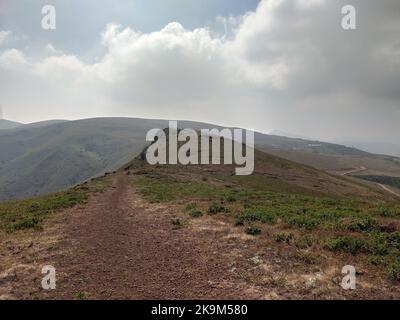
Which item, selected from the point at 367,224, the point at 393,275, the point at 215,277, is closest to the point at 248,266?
the point at 215,277

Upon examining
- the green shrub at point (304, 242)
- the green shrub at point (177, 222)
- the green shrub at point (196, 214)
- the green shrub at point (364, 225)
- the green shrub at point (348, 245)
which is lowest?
the green shrub at point (177, 222)

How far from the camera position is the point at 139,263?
1416 cm

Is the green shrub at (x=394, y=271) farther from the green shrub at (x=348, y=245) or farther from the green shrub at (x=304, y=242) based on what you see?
the green shrub at (x=304, y=242)

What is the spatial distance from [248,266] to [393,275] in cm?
510

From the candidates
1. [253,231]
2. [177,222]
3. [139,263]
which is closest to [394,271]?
[253,231]

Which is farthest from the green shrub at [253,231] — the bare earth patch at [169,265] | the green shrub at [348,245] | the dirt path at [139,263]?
the green shrub at [348,245]

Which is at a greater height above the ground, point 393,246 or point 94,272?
point 393,246

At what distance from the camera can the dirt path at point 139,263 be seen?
1148cm

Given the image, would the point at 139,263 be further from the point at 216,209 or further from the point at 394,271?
the point at 216,209

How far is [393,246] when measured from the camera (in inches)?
558

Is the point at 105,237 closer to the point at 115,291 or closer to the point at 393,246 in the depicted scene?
the point at 115,291

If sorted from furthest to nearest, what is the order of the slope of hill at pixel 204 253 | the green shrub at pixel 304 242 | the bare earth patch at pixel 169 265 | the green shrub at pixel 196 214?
the green shrub at pixel 196 214
the green shrub at pixel 304 242
the slope of hill at pixel 204 253
the bare earth patch at pixel 169 265
